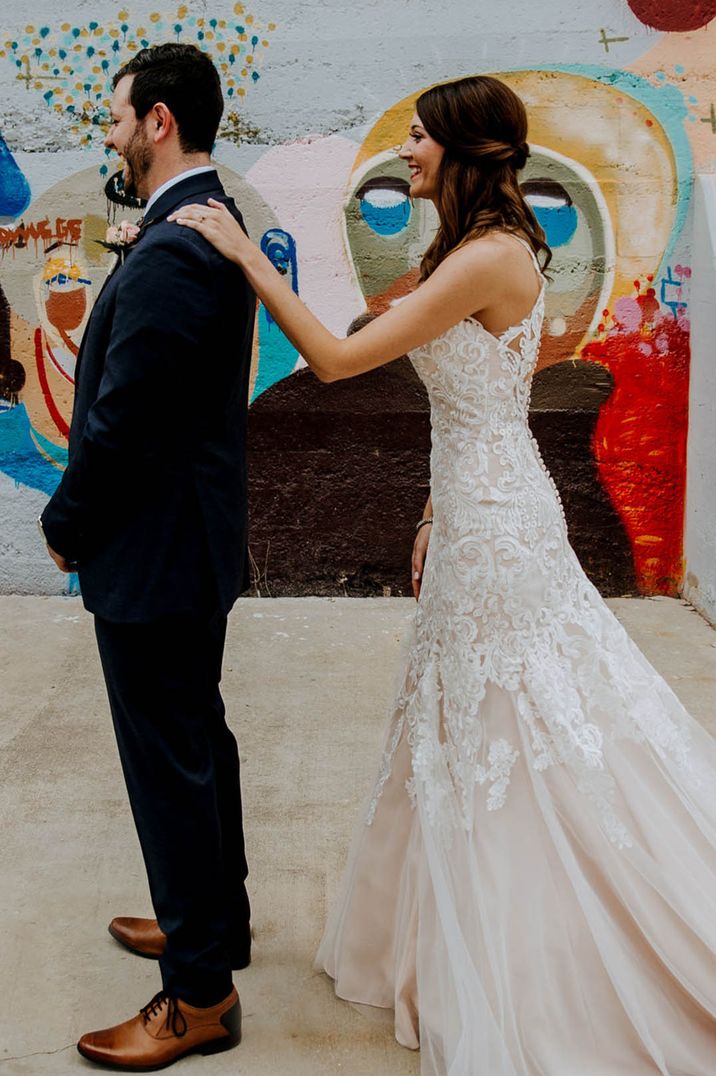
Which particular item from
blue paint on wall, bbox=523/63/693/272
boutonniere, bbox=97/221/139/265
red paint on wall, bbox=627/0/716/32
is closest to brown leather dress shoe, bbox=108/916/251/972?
boutonniere, bbox=97/221/139/265

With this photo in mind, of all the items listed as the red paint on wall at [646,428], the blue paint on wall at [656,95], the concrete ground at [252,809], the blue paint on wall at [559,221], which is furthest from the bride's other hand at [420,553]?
the blue paint on wall at [656,95]

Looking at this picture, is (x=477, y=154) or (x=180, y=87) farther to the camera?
(x=477, y=154)

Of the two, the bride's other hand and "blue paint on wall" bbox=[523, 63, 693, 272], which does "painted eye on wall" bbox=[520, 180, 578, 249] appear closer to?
"blue paint on wall" bbox=[523, 63, 693, 272]

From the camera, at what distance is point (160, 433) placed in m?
2.34

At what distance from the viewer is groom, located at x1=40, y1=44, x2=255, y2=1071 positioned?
2271mm

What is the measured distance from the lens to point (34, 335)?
603 cm

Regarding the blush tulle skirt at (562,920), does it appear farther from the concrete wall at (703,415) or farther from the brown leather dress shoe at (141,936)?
the concrete wall at (703,415)

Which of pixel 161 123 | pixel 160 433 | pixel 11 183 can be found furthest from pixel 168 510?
pixel 11 183

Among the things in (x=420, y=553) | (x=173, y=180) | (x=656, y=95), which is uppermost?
(x=656, y=95)

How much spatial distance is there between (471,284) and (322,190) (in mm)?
3662

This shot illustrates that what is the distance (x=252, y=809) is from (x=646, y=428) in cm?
310

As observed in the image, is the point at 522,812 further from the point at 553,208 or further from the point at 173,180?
the point at 553,208

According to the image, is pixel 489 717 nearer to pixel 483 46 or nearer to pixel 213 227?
pixel 213 227

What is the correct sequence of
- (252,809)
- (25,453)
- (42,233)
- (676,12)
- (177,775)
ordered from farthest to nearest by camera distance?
(25,453) → (42,233) → (676,12) → (252,809) → (177,775)
